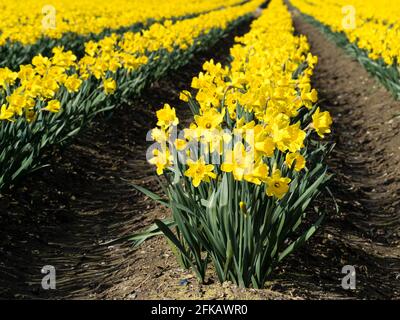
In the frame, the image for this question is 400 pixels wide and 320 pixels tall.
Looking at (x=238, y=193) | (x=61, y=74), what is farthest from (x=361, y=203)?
(x=61, y=74)

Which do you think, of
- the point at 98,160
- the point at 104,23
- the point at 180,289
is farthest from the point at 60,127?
the point at 104,23

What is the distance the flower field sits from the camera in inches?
114

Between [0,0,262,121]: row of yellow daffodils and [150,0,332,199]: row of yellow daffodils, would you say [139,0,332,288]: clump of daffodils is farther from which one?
[0,0,262,121]: row of yellow daffodils

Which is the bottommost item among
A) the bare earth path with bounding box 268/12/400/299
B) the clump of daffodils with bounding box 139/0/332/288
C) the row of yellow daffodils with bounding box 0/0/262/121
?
the bare earth path with bounding box 268/12/400/299

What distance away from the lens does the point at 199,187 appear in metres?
3.29

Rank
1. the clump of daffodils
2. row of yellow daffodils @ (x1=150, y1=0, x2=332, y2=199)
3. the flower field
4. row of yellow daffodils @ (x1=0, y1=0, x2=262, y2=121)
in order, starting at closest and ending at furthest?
row of yellow daffodils @ (x1=150, y1=0, x2=332, y2=199) < the clump of daffodils < the flower field < row of yellow daffodils @ (x1=0, y1=0, x2=262, y2=121)

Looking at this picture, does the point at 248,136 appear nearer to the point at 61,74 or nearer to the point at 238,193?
the point at 238,193

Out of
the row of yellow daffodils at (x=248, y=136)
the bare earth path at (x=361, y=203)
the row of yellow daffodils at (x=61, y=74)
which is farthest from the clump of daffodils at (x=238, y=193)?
the row of yellow daffodils at (x=61, y=74)

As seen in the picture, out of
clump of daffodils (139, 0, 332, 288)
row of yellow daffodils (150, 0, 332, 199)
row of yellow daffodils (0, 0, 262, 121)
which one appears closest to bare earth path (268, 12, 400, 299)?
clump of daffodils (139, 0, 332, 288)

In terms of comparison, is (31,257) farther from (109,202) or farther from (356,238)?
(356,238)

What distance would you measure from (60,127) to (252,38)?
5.24 meters

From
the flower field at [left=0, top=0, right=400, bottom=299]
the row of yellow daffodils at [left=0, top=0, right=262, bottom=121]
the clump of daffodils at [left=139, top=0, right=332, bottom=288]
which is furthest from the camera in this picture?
the row of yellow daffodils at [left=0, top=0, right=262, bottom=121]

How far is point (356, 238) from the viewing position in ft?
14.2

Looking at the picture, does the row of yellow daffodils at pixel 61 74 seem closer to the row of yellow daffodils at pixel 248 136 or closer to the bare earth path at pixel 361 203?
the row of yellow daffodils at pixel 248 136
